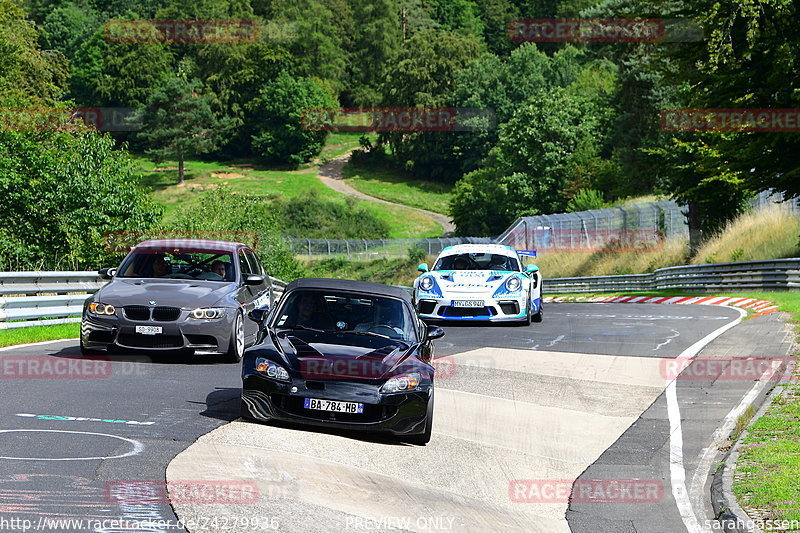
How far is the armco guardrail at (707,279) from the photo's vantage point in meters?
31.6

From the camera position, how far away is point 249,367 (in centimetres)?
918

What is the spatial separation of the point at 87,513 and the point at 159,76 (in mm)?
143010

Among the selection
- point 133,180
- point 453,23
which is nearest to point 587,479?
point 133,180

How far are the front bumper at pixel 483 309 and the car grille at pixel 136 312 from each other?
8.12 m

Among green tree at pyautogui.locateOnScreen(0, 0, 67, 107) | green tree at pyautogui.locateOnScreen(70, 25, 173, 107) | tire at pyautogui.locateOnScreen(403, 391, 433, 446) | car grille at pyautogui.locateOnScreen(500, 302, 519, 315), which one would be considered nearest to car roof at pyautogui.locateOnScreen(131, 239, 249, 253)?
tire at pyautogui.locateOnScreen(403, 391, 433, 446)

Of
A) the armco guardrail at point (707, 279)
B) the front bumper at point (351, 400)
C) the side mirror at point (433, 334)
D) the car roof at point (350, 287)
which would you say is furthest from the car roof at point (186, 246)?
the armco guardrail at point (707, 279)

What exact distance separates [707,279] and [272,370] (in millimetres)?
30328

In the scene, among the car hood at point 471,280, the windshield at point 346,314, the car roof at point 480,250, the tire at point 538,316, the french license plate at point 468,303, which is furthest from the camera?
the tire at point 538,316

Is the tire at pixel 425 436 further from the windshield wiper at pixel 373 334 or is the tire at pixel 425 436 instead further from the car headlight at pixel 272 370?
the car headlight at pixel 272 370

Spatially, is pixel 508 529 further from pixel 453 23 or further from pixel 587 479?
pixel 453 23

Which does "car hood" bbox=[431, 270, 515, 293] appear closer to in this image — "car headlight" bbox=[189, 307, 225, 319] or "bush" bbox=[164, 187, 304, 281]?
"car headlight" bbox=[189, 307, 225, 319]

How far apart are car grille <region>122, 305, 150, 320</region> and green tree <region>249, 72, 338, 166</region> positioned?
121 metres

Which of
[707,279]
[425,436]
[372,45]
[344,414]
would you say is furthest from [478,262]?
[372,45]

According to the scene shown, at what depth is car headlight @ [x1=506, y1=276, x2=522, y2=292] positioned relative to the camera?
20188 millimetres
